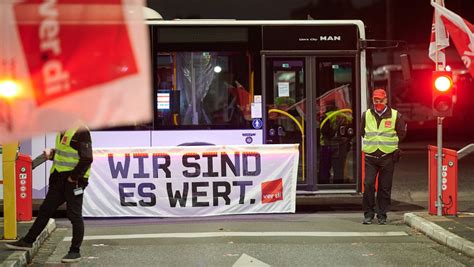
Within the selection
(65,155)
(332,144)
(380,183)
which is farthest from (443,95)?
(65,155)

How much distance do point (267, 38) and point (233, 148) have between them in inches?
87.0

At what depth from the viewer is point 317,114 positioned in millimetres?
11523

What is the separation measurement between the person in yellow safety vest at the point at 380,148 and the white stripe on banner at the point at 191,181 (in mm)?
1343

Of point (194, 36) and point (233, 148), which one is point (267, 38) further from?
point (233, 148)

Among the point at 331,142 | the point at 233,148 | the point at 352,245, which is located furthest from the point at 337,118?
the point at 352,245

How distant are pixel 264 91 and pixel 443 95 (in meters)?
3.13

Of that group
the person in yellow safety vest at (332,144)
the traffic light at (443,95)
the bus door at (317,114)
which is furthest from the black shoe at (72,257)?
the traffic light at (443,95)

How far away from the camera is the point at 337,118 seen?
1156cm

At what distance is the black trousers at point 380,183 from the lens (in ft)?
31.7

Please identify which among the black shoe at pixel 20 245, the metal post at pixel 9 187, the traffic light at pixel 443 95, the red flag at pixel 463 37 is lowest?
the black shoe at pixel 20 245

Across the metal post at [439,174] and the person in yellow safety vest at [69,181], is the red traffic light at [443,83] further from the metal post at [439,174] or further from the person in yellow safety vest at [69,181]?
the person in yellow safety vest at [69,181]

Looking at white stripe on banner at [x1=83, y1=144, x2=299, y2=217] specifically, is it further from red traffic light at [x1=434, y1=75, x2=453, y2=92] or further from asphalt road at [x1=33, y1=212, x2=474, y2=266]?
red traffic light at [x1=434, y1=75, x2=453, y2=92]

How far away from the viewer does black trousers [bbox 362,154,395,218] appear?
9.65 metres

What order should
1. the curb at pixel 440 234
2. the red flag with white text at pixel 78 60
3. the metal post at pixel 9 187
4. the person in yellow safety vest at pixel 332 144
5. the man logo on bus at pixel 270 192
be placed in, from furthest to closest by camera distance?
the person in yellow safety vest at pixel 332 144 < the man logo on bus at pixel 270 192 < the metal post at pixel 9 187 < the curb at pixel 440 234 < the red flag with white text at pixel 78 60
